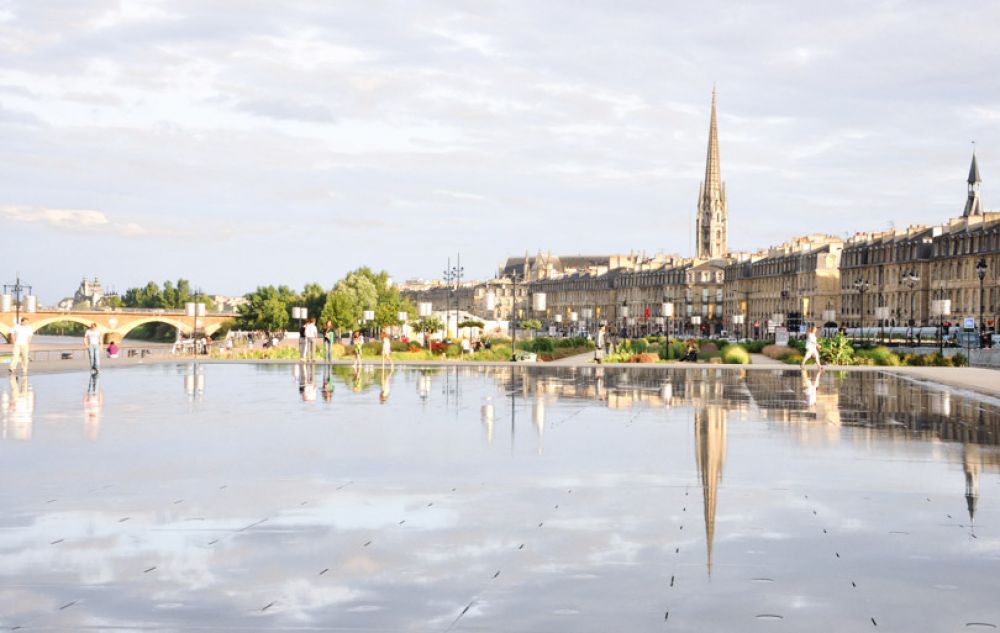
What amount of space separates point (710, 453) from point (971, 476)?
3296 mm

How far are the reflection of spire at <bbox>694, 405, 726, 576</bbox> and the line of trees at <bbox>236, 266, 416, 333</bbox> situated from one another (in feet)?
326

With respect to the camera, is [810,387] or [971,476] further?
[810,387]

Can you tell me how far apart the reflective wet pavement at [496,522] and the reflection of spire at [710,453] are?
6 centimetres

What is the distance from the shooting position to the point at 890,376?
40750mm

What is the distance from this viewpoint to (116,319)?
473ft

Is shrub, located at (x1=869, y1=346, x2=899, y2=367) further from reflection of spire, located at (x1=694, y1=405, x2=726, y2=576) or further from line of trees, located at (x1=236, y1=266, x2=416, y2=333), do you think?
line of trees, located at (x1=236, y1=266, x2=416, y2=333)

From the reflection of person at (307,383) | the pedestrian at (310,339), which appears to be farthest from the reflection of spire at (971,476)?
the pedestrian at (310,339)

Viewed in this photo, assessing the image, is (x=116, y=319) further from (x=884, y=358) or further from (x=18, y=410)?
(x=18, y=410)

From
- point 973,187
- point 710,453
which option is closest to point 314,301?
point 973,187

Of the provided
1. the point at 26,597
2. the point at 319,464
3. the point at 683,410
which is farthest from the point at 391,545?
the point at 683,410

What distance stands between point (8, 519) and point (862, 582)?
710 centimetres

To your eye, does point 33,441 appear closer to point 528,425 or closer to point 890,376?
point 528,425

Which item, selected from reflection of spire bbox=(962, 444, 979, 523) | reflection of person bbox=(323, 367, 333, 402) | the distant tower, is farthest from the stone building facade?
reflection of spire bbox=(962, 444, 979, 523)

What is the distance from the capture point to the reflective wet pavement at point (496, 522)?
275 inches
